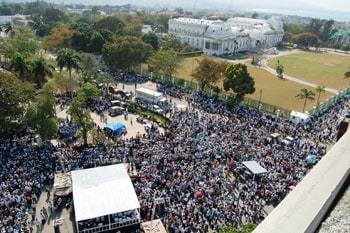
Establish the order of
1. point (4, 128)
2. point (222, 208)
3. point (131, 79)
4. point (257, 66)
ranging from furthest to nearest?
point (257, 66) → point (131, 79) → point (4, 128) → point (222, 208)

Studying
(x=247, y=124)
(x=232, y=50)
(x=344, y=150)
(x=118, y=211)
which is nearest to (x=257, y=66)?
(x=232, y=50)

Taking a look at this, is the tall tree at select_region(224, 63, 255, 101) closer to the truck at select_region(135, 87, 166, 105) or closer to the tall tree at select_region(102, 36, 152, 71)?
the truck at select_region(135, 87, 166, 105)

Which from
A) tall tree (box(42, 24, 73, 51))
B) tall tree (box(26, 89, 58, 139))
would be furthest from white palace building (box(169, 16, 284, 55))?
tall tree (box(26, 89, 58, 139))

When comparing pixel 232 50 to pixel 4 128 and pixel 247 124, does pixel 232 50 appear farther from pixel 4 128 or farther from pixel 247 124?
pixel 4 128

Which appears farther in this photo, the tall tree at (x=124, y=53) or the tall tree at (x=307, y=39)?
the tall tree at (x=307, y=39)

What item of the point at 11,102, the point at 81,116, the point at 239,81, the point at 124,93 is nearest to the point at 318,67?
the point at 239,81

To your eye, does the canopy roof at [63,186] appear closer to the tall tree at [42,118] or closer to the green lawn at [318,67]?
the tall tree at [42,118]

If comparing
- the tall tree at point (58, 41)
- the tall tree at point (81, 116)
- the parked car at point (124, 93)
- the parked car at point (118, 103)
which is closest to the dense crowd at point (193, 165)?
the tall tree at point (81, 116)
